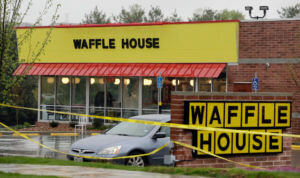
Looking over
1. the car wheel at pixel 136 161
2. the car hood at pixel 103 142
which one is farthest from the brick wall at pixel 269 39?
the car wheel at pixel 136 161

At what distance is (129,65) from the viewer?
3694 centimetres

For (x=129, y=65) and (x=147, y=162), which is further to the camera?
(x=129, y=65)

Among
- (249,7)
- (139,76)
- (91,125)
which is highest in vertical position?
(249,7)

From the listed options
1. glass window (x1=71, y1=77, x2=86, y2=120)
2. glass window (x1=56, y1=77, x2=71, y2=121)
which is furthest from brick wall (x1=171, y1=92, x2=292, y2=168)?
glass window (x1=56, y1=77, x2=71, y2=121)

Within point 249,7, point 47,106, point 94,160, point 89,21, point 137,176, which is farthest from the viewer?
point 89,21

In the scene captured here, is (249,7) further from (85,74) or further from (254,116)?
(254,116)

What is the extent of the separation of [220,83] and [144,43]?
16.9 ft

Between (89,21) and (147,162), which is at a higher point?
(89,21)

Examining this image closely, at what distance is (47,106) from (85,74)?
374 centimetres

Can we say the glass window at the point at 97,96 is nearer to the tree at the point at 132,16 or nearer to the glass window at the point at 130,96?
the glass window at the point at 130,96

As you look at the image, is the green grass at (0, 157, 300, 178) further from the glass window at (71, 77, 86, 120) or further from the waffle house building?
the glass window at (71, 77, 86, 120)

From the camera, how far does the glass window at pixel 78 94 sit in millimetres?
38281

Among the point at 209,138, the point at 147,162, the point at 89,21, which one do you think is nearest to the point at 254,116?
the point at 209,138

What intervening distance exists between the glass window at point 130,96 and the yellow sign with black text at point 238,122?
72.5 ft
